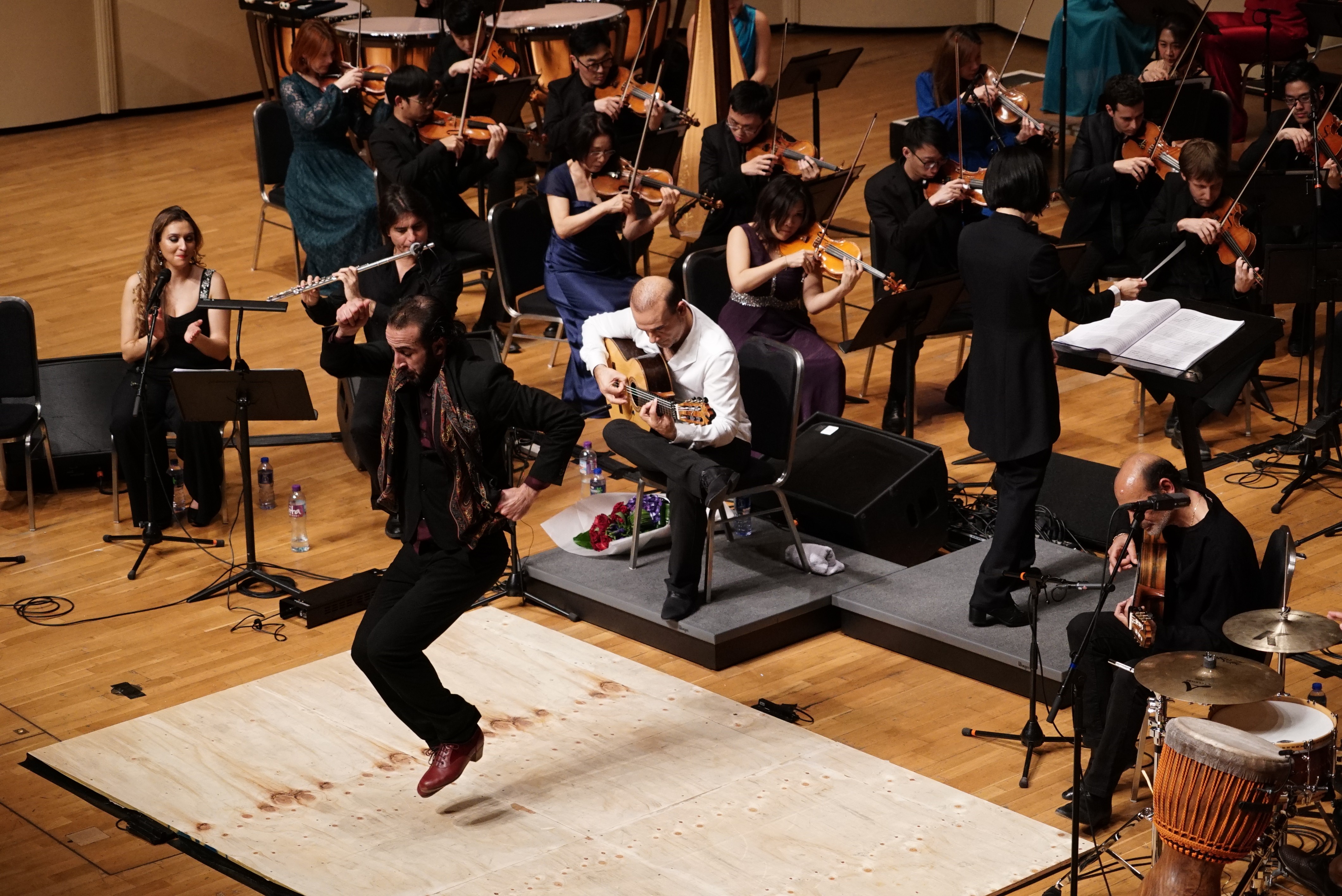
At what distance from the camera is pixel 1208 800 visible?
11.8ft

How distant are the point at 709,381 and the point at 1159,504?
70.1 inches

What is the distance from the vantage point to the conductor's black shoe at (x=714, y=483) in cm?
513

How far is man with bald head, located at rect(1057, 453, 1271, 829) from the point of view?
4.20 m

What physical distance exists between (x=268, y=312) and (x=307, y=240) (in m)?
0.72

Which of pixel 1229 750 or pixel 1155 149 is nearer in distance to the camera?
pixel 1229 750

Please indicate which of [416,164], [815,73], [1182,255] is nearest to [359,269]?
[416,164]

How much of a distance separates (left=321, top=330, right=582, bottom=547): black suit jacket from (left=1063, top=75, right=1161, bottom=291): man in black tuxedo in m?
3.74

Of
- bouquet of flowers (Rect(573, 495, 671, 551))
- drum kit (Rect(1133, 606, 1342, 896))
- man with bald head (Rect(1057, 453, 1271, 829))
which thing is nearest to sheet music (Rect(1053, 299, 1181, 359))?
man with bald head (Rect(1057, 453, 1271, 829))

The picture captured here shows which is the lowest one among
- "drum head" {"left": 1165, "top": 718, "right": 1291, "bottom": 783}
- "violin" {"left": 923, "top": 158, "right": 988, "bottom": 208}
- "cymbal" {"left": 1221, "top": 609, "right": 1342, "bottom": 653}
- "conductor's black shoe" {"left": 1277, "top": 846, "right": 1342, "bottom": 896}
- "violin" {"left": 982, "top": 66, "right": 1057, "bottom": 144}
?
"conductor's black shoe" {"left": 1277, "top": 846, "right": 1342, "bottom": 896}

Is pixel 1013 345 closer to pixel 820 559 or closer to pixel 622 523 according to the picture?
pixel 820 559

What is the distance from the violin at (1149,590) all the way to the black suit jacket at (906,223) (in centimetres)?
277

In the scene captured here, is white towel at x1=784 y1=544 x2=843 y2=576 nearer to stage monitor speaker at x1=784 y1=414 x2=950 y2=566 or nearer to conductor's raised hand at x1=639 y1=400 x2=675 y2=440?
stage monitor speaker at x1=784 y1=414 x2=950 y2=566

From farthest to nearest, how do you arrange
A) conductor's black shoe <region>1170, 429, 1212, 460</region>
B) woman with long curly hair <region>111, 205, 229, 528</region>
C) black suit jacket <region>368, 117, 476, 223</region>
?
black suit jacket <region>368, 117, 476, 223</region>
conductor's black shoe <region>1170, 429, 1212, 460</region>
woman with long curly hair <region>111, 205, 229, 528</region>

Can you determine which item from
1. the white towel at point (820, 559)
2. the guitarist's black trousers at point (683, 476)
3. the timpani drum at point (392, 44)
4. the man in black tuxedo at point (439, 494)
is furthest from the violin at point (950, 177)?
the timpani drum at point (392, 44)
